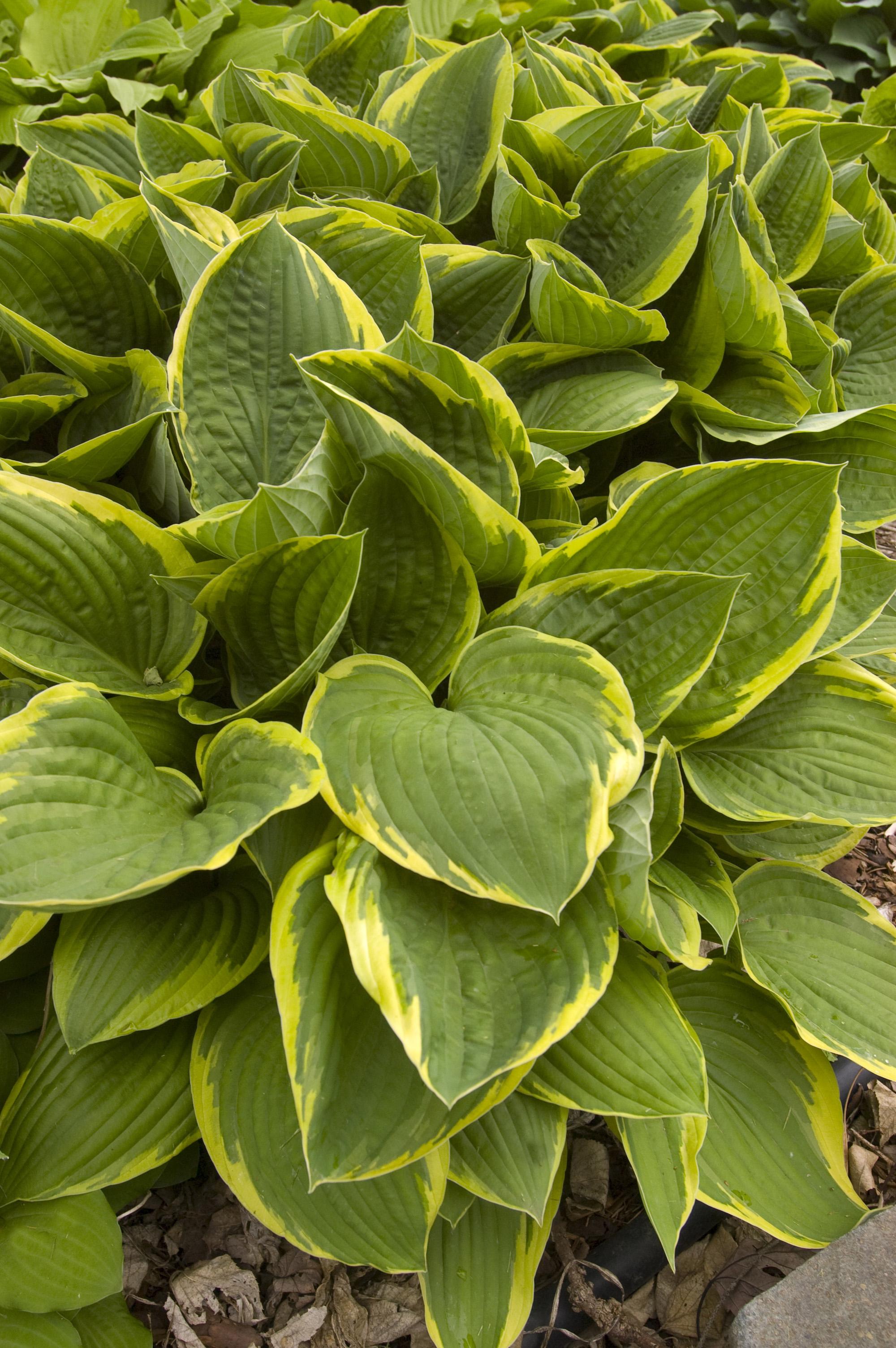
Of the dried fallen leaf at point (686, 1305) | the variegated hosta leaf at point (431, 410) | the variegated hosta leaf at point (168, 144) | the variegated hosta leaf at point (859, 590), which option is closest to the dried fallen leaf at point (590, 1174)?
the dried fallen leaf at point (686, 1305)

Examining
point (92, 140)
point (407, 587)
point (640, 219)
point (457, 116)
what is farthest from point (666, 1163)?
point (92, 140)

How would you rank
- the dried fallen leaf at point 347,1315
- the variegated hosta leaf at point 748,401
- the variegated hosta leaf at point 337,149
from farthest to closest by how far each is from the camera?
the variegated hosta leaf at point 337,149 → the variegated hosta leaf at point 748,401 → the dried fallen leaf at point 347,1315

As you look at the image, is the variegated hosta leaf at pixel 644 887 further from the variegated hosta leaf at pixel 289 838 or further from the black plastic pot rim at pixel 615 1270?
the black plastic pot rim at pixel 615 1270

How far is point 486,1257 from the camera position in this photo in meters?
1.16

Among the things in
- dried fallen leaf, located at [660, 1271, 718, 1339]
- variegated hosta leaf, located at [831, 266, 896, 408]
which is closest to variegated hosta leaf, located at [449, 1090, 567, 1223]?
dried fallen leaf, located at [660, 1271, 718, 1339]

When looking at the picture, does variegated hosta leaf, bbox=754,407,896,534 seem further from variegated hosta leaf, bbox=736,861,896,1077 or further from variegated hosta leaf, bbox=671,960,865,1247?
variegated hosta leaf, bbox=671,960,865,1247

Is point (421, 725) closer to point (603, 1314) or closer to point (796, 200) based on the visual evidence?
point (603, 1314)

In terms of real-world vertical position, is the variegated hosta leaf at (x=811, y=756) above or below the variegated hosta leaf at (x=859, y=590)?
below

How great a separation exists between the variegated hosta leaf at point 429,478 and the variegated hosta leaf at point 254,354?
0.19 meters

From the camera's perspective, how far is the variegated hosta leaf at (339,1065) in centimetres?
86

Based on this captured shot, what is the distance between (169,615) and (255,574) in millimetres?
201

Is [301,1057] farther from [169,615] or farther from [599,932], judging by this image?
[169,615]

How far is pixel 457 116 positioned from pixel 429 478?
1.16 metres

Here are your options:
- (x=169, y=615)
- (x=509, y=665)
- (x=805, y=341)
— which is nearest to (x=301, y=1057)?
(x=509, y=665)
